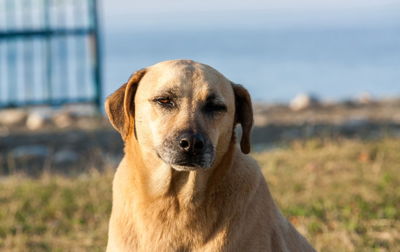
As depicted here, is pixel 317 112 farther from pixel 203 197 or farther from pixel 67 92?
pixel 203 197

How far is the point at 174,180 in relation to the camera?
4.27 meters

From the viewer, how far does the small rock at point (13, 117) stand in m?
13.0

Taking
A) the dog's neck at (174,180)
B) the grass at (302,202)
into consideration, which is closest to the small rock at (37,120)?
the grass at (302,202)

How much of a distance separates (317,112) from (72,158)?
4.95m

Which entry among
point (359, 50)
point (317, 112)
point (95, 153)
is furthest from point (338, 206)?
point (359, 50)

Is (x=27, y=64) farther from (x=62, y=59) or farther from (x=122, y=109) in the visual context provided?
(x=122, y=109)

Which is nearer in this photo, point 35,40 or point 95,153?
point 95,153

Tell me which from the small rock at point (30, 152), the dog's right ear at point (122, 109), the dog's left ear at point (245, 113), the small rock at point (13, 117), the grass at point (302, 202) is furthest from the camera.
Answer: the small rock at point (13, 117)

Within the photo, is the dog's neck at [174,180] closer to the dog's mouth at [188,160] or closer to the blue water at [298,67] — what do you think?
the dog's mouth at [188,160]

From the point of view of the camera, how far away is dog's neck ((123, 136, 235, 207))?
420 cm

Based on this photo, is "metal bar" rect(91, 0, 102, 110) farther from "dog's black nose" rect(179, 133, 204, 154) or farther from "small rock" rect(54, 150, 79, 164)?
"dog's black nose" rect(179, 133, 204, 154)

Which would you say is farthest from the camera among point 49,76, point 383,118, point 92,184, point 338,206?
point 49,76

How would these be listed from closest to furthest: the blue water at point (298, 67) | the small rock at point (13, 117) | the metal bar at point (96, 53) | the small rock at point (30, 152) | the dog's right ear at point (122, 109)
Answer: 1. the dog's right ear at point (122, 109)
2. the small rock at point (30, 152)
3. the small rock at point (13, 117)
4. the metal bar at point (96, 53)
5. the blue water at point (298, 67)

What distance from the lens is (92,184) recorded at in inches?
301
